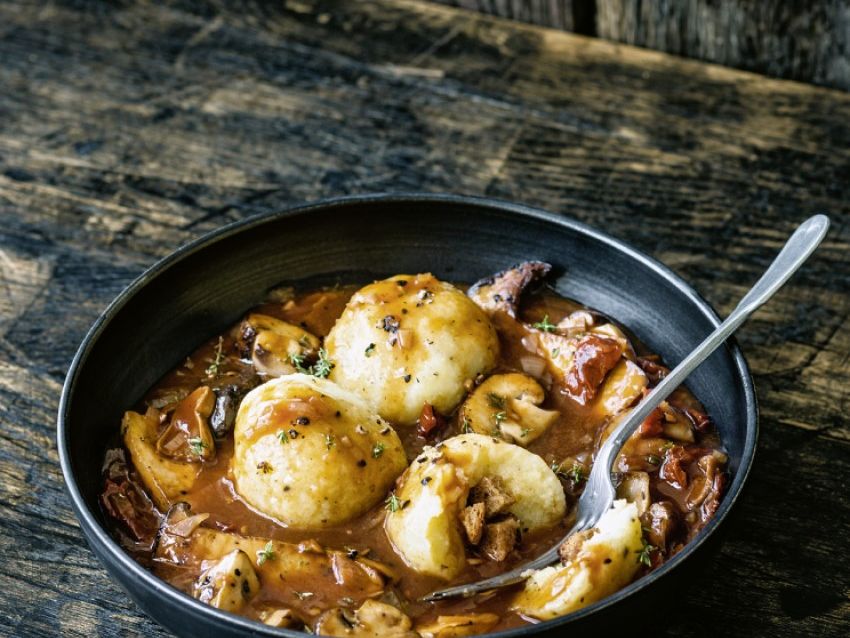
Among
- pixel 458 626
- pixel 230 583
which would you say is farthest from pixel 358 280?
pixel 458 626

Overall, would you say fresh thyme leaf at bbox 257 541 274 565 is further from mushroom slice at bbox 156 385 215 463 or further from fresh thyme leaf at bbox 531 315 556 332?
fresh thyme leaf at bbox 531 315 556 332

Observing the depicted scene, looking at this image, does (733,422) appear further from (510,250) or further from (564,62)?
(564,62)

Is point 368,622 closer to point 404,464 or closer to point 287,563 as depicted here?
point 287,563

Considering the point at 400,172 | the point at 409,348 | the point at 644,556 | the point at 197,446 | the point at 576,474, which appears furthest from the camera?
the point at 400,172

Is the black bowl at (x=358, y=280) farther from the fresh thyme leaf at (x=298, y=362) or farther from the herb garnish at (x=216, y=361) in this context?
the fresh thyme leaf at (x=298, y=362)

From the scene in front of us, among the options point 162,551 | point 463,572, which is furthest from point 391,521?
point 162,551

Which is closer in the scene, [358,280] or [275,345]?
[275,345]
